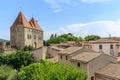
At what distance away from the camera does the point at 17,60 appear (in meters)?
56.6

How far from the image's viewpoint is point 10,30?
84188 millimetres

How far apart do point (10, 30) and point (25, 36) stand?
751 cm

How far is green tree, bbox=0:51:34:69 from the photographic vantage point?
56.6 m

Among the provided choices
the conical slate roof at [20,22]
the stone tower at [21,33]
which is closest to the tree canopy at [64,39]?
the stone tower at [21,33]

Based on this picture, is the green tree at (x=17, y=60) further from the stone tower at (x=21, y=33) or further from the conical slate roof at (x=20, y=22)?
the conical slate roof at (x=20, y=22)

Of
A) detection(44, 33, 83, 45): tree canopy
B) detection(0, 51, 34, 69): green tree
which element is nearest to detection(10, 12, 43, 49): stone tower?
detection(0, 51, 34, 69): green tree

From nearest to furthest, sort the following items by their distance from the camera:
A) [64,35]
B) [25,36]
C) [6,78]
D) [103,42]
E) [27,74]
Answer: [27,74]
[6,78]
[103,42]
[25,36]
[64,35]

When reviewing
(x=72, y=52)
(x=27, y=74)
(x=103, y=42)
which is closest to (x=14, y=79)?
(x=27, y=74)

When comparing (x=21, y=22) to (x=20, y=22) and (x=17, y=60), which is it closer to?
(x=20, y=22)

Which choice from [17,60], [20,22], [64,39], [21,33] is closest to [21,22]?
[20,22]

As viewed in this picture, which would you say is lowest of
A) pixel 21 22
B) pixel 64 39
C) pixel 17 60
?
pixel 17 60

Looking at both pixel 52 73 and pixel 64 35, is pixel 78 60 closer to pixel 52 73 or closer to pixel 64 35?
pixel 52 73

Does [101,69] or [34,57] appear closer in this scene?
[101,69]

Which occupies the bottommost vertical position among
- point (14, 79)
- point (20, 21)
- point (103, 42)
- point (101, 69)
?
point (14, 79)
